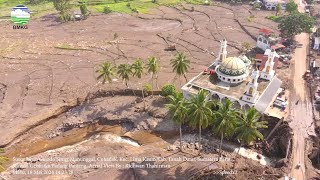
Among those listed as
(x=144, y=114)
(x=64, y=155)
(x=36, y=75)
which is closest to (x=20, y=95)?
(x=36, y=75)

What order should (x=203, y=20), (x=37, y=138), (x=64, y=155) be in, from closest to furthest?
(x=64, y=155)
(x=37, y=138)
(x=203, y=20)

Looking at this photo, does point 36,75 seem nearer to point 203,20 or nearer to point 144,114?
point 144,114

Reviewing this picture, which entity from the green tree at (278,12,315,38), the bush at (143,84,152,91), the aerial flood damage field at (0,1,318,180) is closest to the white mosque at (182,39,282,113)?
the aerial flood damage field at (0,1,318,180)

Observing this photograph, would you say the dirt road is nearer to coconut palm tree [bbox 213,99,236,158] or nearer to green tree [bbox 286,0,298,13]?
coconut palm tree [bbox 213,99,236,158]

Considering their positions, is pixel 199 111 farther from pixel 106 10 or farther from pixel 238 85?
pixel 106 10

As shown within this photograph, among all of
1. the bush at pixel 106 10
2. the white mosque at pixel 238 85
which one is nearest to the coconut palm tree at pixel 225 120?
the white mosque at pixel 238 85
